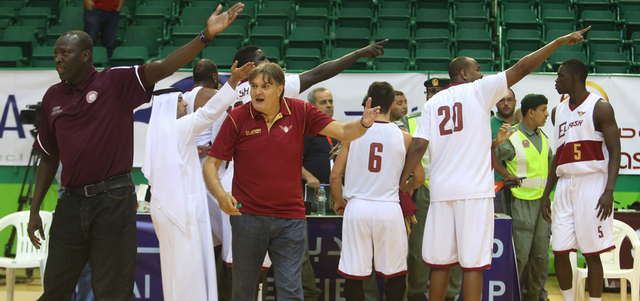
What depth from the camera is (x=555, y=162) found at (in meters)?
4.86

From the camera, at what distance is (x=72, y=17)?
31.7 ft

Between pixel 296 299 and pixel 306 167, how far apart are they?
8.22 ft

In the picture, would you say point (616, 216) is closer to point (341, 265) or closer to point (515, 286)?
point (515, 286)

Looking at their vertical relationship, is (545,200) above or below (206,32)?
below

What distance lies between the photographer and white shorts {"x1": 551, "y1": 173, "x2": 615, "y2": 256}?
444 centimetres

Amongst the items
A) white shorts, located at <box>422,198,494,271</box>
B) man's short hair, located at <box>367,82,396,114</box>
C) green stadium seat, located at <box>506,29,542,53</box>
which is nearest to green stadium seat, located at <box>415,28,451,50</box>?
green stadium seat, located at <box>506,29,542,53</box>

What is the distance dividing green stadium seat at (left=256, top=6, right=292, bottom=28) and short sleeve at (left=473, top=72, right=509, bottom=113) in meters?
6.25

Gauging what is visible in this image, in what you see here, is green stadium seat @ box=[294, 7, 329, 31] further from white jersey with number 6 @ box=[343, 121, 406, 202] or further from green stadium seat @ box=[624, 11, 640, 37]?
white jersey with number 6 @ box=[343, 121, 406, 202]

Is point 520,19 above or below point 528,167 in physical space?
above

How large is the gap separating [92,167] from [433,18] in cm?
775

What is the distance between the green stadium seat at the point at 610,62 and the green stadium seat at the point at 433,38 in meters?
2.30

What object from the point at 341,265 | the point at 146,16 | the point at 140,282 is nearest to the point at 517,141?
the point at 341,265

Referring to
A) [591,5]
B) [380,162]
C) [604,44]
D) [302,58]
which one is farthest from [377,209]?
[591,5]

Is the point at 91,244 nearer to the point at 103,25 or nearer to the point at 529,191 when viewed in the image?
the point at 529,191
